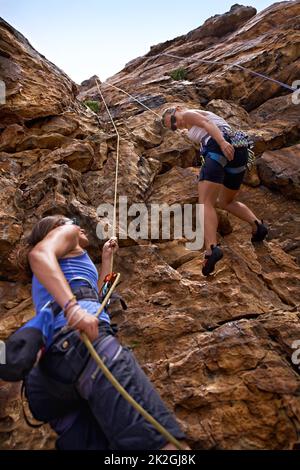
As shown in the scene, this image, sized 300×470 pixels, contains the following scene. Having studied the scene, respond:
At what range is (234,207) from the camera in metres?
6.01

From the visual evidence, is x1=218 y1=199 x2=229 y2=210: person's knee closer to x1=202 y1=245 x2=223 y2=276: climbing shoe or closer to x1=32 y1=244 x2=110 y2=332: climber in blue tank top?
x1=202 y1=245 x2=223 y2=276: climbing shoe

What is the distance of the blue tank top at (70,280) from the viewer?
9.78ft

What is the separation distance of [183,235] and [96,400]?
3797mm

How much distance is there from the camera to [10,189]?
19.9ft

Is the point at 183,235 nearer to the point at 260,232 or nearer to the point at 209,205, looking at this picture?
the point at 209,205

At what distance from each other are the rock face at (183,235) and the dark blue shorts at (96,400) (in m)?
0.76

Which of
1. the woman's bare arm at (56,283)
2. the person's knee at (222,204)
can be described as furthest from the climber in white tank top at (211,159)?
the woman's bare arm at (56,283)

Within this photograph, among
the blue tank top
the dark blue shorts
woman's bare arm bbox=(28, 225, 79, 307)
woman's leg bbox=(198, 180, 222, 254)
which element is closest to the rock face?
woman's leg bbox=(198, 180, 222, 254)

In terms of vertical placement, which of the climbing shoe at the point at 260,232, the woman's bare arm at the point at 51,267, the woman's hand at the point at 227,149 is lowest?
the climbing shoe at the point at 260,232

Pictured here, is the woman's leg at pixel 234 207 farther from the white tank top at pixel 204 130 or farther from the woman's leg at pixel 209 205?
the white tank top at pixel 204 130

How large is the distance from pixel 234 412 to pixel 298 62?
31.1 ft

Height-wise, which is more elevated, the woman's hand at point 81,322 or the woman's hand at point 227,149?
the woman's hand at point 227,149

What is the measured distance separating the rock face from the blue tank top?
1.33m

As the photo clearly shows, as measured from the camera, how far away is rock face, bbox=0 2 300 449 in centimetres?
367
